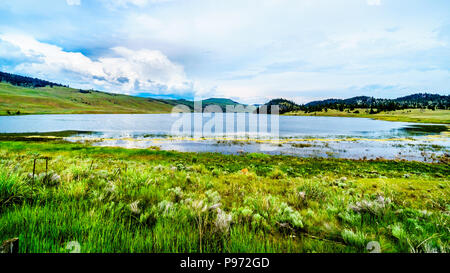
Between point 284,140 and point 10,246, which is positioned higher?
point 10,246

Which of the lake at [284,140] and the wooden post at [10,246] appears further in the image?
the lake at [284,140]

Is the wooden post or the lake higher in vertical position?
the wooden post

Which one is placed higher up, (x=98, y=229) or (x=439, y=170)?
(x=98, y=229)

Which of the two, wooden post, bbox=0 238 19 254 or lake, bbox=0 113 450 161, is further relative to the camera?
lake, bbox=0 113 450 161

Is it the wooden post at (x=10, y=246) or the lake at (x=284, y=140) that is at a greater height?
the wooden post at (x=10, y=246)

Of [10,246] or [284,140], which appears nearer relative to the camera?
[10,246]
